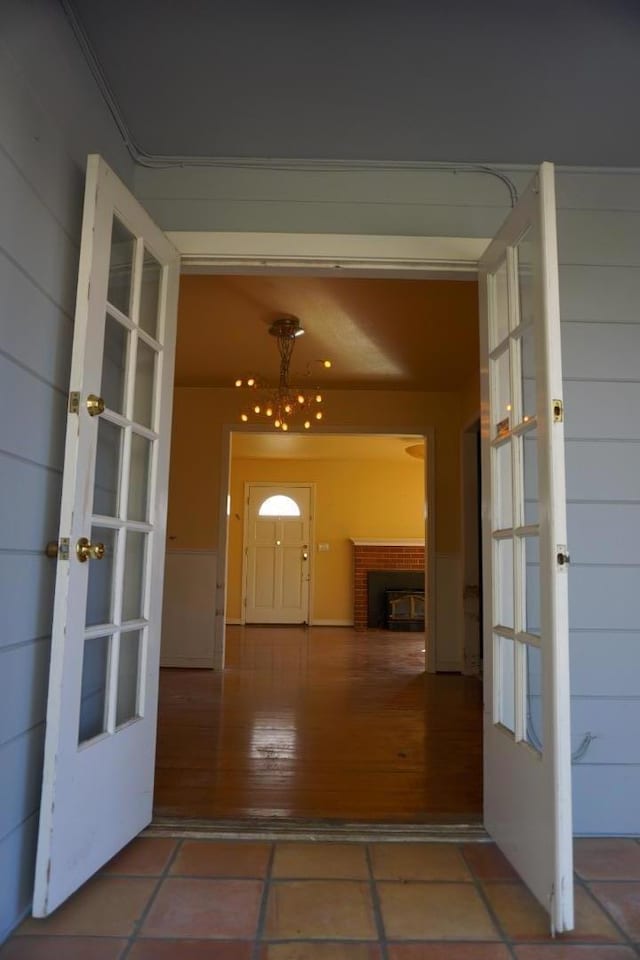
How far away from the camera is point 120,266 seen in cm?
193

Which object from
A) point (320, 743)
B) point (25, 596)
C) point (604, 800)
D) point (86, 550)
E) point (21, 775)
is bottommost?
point (320, 743)

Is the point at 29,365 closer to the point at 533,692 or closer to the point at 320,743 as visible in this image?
the point at 533,692

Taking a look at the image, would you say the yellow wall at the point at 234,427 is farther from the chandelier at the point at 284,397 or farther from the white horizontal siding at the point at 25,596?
Result: the white horizontal siding at the point at 25,596

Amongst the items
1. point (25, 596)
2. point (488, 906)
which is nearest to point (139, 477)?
point (25, 596)

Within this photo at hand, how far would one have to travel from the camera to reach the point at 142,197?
239 cm

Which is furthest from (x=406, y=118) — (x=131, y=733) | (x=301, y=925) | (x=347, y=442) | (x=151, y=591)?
(x=347, y=442)

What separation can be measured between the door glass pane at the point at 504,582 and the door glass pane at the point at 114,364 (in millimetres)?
1306

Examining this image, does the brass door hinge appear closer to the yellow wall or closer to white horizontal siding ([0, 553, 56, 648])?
white horizontal siding ([0, 553, 56, 648])

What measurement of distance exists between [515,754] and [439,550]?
3949 millimetres

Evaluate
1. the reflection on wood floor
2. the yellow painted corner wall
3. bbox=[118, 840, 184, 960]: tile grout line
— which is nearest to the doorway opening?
the reflection on wood floor

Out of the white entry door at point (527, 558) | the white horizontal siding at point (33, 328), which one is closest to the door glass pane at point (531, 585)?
the white entry door at point (527, 558)

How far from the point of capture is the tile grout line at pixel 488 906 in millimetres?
1458

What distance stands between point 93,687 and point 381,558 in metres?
8.03

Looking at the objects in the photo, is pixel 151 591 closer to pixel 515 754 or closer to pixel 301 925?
pixel 301 925
